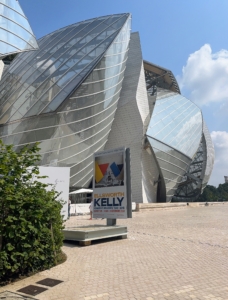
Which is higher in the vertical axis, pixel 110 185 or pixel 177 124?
pixel 177 124

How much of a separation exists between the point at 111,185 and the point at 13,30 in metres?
12.8

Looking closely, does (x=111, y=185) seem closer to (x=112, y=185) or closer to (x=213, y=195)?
(x=112, y=185)

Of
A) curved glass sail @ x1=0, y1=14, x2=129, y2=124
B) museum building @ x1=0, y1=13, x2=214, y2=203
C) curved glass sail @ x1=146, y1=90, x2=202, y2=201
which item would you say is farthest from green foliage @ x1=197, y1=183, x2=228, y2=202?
curved glass sail @ x1=0, y1=14, x2=129, y2=124

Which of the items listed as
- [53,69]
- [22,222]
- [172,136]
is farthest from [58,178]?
[172,136]

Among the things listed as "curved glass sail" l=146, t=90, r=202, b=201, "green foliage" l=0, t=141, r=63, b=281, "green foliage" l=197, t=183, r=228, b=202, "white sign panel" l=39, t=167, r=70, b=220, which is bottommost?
"green foliage" l=0, t=141, r=63, b=281

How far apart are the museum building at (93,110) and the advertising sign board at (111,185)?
39.9 feet

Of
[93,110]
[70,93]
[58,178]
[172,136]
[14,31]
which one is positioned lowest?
[58,178]

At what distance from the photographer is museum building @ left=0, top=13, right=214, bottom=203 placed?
24312 mm

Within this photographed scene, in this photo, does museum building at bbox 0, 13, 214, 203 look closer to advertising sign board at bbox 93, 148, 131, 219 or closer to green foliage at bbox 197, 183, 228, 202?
advertising sign board at bbox 93, 148, 131, 219

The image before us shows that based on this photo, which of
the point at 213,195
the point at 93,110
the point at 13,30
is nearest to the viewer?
the point at 13,30

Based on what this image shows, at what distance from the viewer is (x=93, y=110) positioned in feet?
91.9

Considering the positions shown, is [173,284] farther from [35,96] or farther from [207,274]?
[35,96]

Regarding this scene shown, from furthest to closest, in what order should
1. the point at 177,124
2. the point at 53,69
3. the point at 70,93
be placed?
the point at 177,124
the point at 53,69
the point at 70,93

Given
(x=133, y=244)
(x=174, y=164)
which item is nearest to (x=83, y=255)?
(x=133, y=244)
